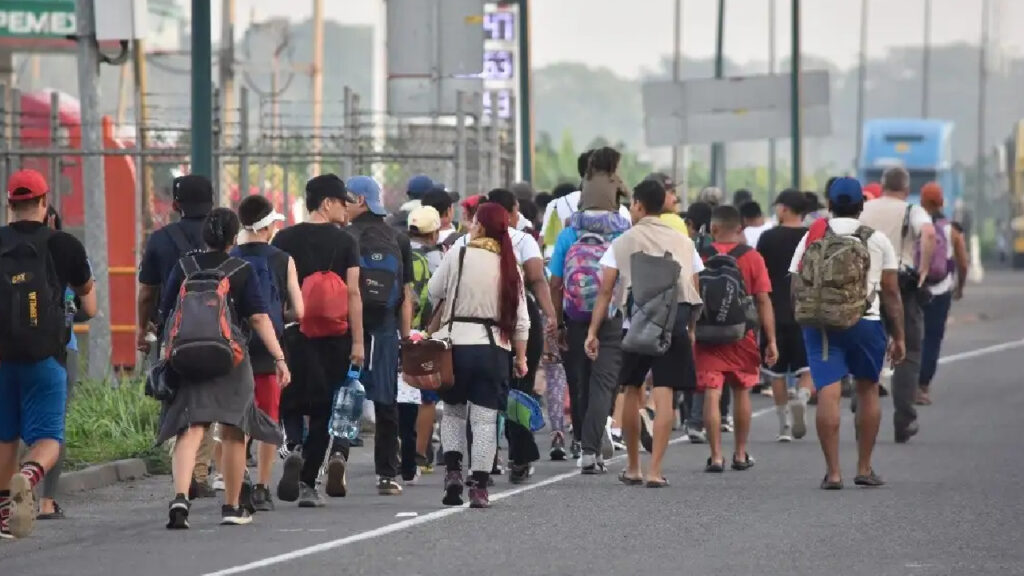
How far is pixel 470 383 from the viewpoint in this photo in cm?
1436

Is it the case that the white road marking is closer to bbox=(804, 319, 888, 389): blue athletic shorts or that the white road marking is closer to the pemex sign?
bbox=(804, 319, 888, 389): blue athletic shorts

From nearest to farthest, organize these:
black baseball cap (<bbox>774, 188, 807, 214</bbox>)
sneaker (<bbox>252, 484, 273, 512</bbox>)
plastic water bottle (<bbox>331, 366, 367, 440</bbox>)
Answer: sneaker (<bbox>252, 484, 273, 512</bbox>) → plastic water bottle (<bbox>331, 366, 367, 440</bbox>) → black baseball cap (<bbox>774, 188, 807, 214</bbox>)

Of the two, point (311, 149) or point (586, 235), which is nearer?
point (586, 235)

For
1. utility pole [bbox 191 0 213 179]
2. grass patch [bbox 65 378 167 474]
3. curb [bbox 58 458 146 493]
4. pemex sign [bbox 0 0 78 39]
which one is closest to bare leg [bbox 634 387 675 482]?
grass patch [bbox 65 378 167 474]

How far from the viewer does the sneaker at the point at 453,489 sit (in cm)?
1429

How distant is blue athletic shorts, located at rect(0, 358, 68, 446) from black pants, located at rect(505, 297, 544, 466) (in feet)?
10.7

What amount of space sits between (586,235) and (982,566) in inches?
229

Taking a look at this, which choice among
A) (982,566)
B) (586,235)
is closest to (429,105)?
(586,235)

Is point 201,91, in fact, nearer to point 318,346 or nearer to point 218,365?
point 318,346

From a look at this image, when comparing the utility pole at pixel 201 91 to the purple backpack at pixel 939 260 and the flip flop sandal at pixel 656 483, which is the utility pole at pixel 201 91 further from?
the purple backpack at pixel 939 260

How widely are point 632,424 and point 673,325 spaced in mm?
631

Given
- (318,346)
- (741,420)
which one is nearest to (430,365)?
(318,346)

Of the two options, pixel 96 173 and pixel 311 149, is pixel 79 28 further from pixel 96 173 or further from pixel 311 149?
pixel 311 149

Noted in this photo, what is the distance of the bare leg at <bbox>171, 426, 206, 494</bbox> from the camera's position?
43.0ft
